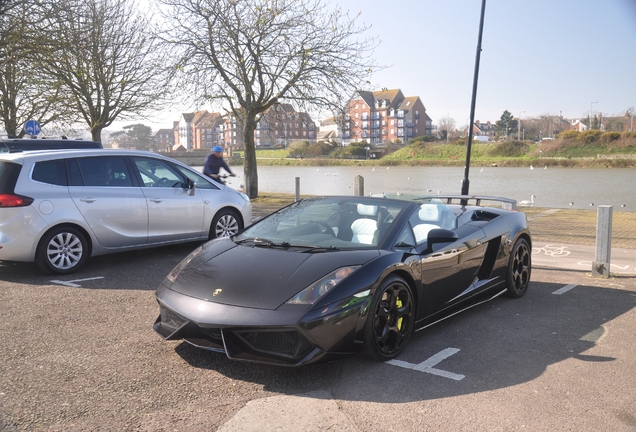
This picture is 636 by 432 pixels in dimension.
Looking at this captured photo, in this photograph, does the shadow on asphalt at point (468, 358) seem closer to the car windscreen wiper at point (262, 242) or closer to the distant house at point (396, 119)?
the car windscreen wiper at point (262, 242)

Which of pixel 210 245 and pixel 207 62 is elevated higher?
pixel 207 62

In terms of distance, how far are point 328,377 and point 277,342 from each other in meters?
0.49

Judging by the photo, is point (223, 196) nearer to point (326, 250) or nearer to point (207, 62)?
point (326, 250)

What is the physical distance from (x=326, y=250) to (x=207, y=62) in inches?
701

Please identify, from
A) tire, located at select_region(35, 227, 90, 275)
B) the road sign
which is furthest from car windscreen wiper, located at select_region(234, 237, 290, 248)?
the road sign

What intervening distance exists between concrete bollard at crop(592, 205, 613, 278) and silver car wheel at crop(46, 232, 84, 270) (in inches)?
263

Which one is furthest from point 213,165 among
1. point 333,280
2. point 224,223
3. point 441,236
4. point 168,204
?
point 333,280

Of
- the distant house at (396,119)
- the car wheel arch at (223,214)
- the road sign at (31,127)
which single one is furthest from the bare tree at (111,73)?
the distant house at (396,119)

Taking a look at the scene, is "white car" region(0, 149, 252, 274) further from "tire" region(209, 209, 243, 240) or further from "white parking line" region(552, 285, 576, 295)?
"white parking line" region(552, 285, 576, 295)

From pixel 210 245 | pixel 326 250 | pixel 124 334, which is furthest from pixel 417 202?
pixel 124 334

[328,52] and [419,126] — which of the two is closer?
[328,52]

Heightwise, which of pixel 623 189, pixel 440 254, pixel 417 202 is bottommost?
pixel 623 189

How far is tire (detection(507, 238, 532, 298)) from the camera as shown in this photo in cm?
637

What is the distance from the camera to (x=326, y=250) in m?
4.76
